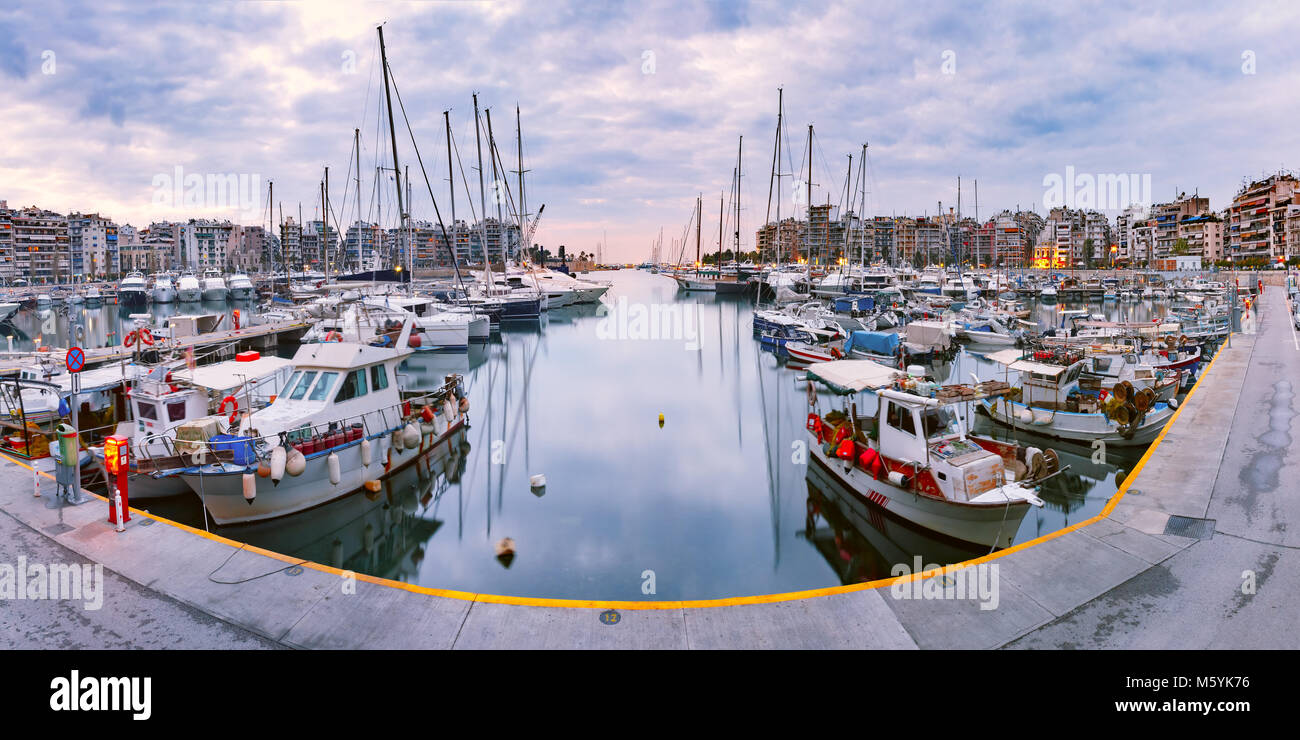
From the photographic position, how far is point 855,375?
1454 centimetres

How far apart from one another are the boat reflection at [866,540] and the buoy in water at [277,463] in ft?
32.3

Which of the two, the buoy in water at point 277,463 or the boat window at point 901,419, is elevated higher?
the boat window at point 901,419

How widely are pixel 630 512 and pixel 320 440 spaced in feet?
21.5

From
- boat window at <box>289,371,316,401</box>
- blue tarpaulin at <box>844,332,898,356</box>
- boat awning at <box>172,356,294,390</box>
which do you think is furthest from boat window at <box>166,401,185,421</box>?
blue tarpaulin at <box>844,332,898,356</box>

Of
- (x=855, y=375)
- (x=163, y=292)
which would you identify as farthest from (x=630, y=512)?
(x=163, y=292)

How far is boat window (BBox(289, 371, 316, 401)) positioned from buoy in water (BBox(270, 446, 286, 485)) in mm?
2581

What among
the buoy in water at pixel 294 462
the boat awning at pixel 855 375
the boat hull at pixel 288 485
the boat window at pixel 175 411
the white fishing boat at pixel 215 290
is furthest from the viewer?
the white fishing boat at pixel 215 290

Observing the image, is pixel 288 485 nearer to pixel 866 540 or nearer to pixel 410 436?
pixel 410 436

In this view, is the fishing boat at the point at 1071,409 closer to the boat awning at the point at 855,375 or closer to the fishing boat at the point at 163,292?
the boat awning at the point at 855,375

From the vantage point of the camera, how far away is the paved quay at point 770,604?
6.74 metres

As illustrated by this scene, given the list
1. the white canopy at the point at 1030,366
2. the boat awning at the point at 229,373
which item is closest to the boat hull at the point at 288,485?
the boat awning at the point at 229,373

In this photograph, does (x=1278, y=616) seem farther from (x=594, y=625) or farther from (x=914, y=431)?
(x=594, y=625)

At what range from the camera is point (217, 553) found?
879 cm
